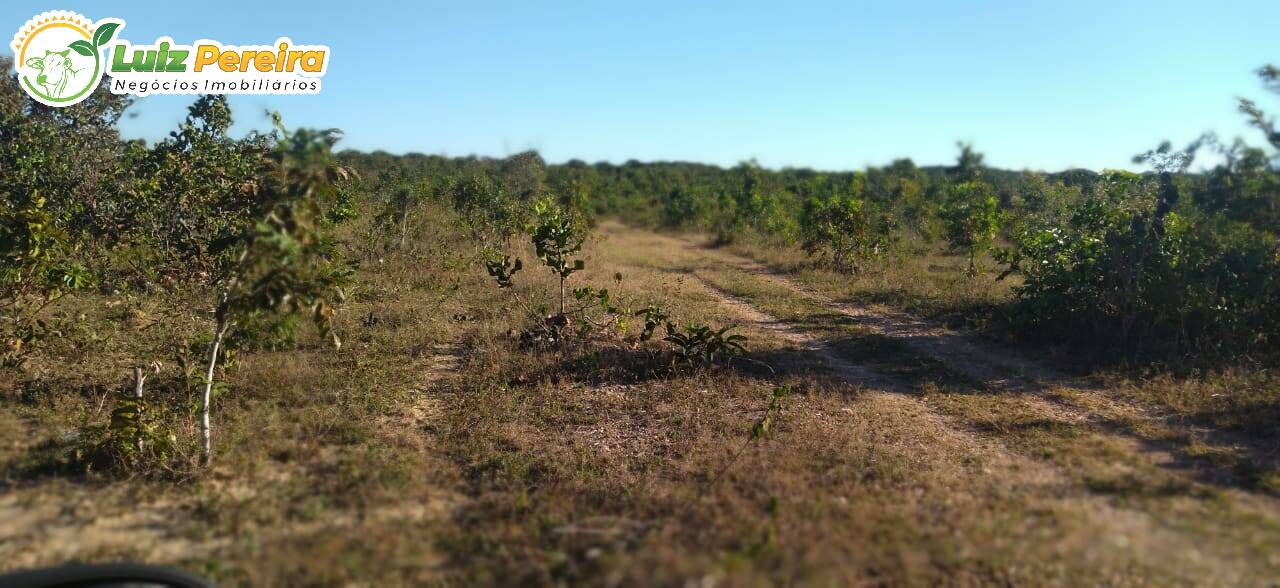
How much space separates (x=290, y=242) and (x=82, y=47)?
7976mm

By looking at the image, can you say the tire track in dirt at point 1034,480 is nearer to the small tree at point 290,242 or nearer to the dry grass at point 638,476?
the dry grass at point 638,476

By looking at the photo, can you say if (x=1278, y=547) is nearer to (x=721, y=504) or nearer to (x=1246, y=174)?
(x=721, y=504)

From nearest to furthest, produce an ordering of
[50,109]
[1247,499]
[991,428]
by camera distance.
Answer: [1247,499] < [991,428] < [50,109]

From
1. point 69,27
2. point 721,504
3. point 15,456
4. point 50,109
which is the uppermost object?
point 69,27

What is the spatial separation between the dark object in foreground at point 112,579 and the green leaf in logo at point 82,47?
872 centimetres

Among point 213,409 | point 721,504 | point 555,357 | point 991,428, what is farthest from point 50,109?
point 991,428

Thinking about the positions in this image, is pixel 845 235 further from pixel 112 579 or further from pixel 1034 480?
pixel 112 579

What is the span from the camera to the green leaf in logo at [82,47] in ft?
30.6

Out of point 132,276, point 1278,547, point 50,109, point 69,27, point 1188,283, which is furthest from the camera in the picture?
point 50,109

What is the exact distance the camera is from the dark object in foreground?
3377mm

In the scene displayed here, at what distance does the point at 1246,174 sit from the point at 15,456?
11.7 meters

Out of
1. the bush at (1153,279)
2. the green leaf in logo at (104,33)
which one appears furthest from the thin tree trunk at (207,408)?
the bush at (1153,279)

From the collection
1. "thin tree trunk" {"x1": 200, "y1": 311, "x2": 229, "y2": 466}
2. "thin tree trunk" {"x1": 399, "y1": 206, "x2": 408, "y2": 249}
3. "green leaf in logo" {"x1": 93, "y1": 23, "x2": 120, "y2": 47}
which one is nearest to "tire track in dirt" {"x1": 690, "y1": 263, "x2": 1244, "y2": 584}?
"thin tree trunk" {"x1": 200, "y1": 311, "x2": 229, "y2": 466}

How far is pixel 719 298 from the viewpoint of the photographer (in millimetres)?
12477
